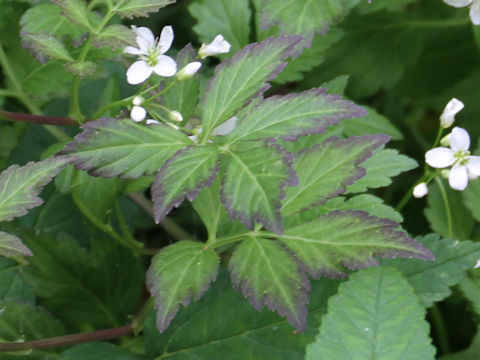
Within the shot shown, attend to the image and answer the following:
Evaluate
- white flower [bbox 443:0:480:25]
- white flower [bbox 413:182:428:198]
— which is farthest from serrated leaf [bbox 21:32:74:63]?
white flower [bbox 443:0:480:25]

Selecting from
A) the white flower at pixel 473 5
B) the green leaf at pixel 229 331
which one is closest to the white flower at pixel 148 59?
the green leaf at pixel 229 331

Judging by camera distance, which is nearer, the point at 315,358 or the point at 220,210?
the point at 315,358

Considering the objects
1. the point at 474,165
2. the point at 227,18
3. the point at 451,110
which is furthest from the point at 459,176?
the point at 227,18

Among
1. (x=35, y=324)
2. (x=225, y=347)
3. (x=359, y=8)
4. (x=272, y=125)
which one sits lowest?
(x=225, y=347)

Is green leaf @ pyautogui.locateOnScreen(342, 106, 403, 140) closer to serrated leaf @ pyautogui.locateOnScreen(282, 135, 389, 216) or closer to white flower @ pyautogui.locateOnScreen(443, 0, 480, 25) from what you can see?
white flower @ pyautogui.locateOnScreen(443, 0, 480, 25)

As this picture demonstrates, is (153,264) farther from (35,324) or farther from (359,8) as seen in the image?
(359,8)

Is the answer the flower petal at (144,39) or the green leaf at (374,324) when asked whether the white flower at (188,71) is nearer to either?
the flower petal at (144,39)

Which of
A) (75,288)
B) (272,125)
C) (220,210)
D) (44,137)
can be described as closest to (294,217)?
(220,210)
